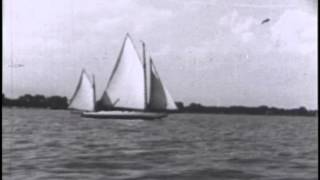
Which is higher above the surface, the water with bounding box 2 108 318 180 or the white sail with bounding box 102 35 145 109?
the white sail with bounding box 102 35 145 109

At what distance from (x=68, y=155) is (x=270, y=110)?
2.64 m

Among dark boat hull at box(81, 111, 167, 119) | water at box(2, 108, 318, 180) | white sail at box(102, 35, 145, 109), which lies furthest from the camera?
dark boat hull at box(81, 111, 167, 119)

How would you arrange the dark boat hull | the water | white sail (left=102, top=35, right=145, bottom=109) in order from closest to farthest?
Result: 1. the water
2. white sail (left=102, top=35, right=145, bottom=109)
3. the dark boat hull

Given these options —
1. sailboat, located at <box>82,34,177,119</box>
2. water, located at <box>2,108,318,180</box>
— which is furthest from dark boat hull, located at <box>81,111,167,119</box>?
water, located at <box>2,108,318,180</box>

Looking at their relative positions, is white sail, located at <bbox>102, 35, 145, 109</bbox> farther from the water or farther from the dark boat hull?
the water

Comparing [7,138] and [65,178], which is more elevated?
[7,138]

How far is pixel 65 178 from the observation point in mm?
5965

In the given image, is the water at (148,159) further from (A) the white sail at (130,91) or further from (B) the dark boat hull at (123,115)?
(B) the dark boat hull at (123,115)

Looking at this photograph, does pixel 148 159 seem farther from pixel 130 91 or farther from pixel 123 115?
pixel 130 91

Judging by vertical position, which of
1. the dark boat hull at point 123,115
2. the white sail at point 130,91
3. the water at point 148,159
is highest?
the white sail at point 130,91

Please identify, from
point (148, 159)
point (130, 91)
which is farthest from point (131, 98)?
point (148, 159)

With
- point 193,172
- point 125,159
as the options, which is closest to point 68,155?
point 125,159

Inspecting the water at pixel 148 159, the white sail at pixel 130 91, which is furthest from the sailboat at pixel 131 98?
the water at pixel 148 159

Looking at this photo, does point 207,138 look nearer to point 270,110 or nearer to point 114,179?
point 270,110
